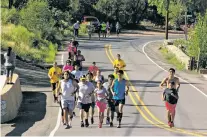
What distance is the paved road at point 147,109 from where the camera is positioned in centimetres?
1602

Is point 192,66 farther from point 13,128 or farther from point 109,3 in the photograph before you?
point 109,3

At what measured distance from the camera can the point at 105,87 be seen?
16719 mm

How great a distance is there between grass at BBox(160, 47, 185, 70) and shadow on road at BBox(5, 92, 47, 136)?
14537 millimetres

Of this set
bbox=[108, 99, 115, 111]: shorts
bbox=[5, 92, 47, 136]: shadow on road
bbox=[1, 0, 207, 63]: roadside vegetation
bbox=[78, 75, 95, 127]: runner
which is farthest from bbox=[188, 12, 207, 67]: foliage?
bbox=[78, 75, 95, 127]: runner

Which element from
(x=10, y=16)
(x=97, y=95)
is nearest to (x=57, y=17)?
(x=10, y=16)

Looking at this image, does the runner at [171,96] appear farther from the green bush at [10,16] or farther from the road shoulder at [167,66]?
the green bush at [10,16]

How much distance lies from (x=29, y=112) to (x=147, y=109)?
4408 millimetres

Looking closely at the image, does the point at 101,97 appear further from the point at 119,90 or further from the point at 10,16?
the point at 10,16

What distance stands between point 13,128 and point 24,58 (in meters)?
17.2

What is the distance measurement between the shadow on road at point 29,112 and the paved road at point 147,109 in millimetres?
1264

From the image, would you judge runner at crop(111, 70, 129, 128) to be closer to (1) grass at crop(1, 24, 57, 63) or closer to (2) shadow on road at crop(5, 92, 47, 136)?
(2) shadow on road at crop(5, 92, 47, 136)

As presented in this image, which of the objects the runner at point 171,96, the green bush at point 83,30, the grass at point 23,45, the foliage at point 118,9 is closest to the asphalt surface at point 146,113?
the runner at point 171,96

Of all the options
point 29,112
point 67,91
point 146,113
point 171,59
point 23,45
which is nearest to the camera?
point 67,91

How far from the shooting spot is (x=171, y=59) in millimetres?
39688
